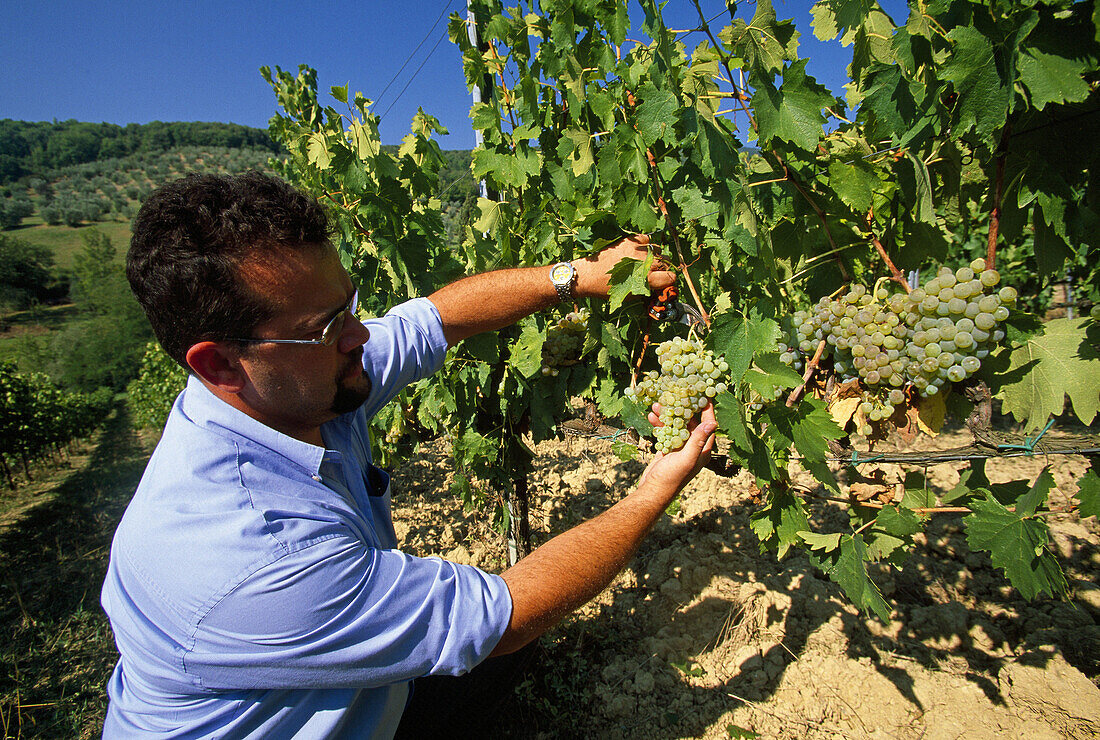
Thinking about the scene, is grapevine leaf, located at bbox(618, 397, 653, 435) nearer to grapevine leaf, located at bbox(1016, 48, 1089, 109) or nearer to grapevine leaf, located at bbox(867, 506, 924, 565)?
grapevine leaf, located at bbox(867, 506, 924, 565)

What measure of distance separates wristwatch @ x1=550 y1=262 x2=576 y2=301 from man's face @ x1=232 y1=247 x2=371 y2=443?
79 centimetres

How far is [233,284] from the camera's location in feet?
4.42

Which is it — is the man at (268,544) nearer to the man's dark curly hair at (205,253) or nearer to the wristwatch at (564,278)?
the man's dark curly hair at (205,253)

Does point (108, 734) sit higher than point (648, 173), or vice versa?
point (648, 173)

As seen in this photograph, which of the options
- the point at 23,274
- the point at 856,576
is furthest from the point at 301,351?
Answer: the point at 23,274

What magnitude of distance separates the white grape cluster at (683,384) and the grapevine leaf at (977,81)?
843 mm


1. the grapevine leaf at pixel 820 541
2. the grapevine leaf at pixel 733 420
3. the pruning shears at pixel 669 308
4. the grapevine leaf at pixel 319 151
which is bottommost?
the grapevine leaf at pixel 820 541

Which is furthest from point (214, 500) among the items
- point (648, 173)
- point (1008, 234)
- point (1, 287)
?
point (1, 287)

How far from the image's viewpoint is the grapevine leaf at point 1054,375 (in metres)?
1.45

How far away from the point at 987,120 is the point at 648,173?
869 mm

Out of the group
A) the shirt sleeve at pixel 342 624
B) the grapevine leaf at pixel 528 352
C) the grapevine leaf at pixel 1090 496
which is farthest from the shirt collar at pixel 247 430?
the grapevine leaf at pixel 1090 496

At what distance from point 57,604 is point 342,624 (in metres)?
7.46

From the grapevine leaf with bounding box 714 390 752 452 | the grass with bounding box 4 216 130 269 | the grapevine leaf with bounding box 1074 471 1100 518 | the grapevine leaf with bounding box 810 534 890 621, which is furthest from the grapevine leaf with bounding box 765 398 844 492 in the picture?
Result: the grass with bounding box 4 216 130 269

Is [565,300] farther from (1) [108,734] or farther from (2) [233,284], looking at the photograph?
(1) [108,734]
